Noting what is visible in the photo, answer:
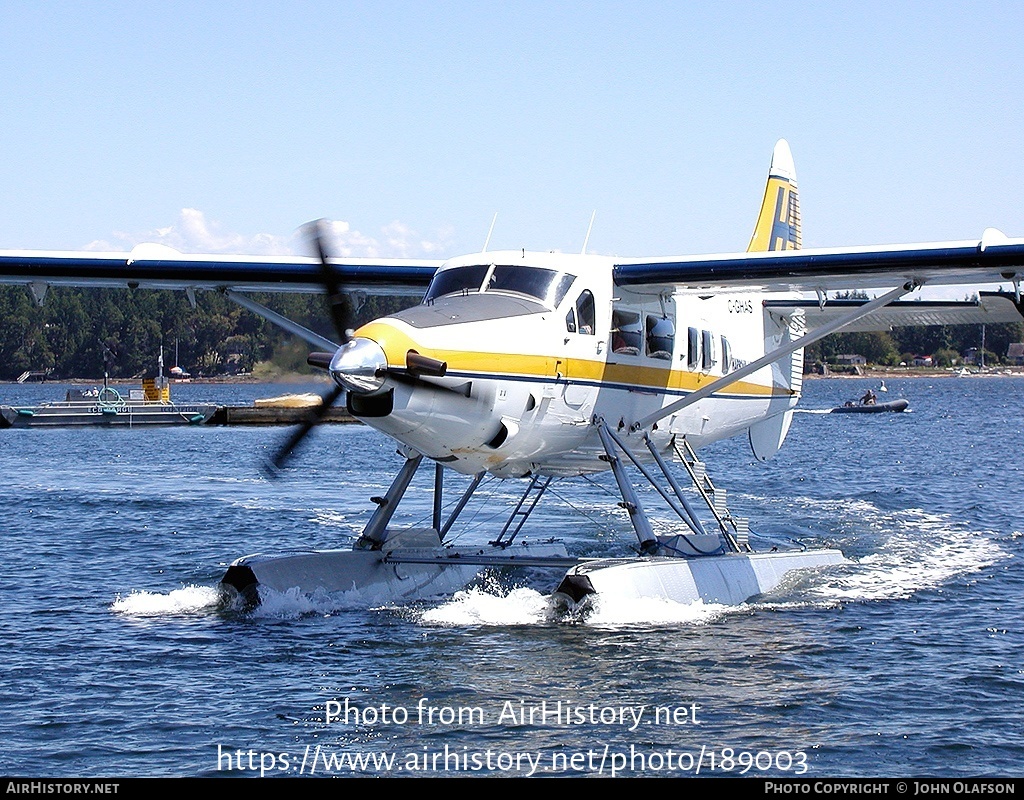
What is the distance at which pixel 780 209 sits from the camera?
20.2 metres

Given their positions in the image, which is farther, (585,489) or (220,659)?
(585,489)

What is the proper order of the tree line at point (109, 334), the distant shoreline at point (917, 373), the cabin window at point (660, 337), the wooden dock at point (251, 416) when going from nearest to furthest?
1. the cabin window at point (660, 337)
2. the wooden dock at point (251, 416)
3. the tree line at point (109, 334)
4. the distant shoreline at point (917, 373)

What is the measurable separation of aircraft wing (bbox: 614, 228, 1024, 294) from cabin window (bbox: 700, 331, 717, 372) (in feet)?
4.44

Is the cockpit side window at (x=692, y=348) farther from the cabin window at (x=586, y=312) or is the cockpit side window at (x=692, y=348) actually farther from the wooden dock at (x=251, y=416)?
the wooden dock at (x=251, y=416)

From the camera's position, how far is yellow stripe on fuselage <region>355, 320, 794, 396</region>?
35.3 ft

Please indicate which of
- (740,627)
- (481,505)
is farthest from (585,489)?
(740,627)

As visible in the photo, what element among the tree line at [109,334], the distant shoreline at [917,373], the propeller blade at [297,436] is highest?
the propeller blade at [297,436]

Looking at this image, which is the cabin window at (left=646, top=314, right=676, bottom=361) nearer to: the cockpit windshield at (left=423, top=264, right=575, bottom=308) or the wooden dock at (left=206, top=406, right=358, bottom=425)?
the cockpit windshield at (left=423, top=264, right=575, bottom=308)

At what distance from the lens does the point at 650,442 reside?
49.2 feet

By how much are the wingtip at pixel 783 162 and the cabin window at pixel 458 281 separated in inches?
347

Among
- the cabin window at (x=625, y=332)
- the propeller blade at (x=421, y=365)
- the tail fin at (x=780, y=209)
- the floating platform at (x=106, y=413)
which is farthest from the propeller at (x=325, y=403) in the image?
the floating platform at (x=106, y=413)

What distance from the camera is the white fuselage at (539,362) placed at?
36.8 feet
